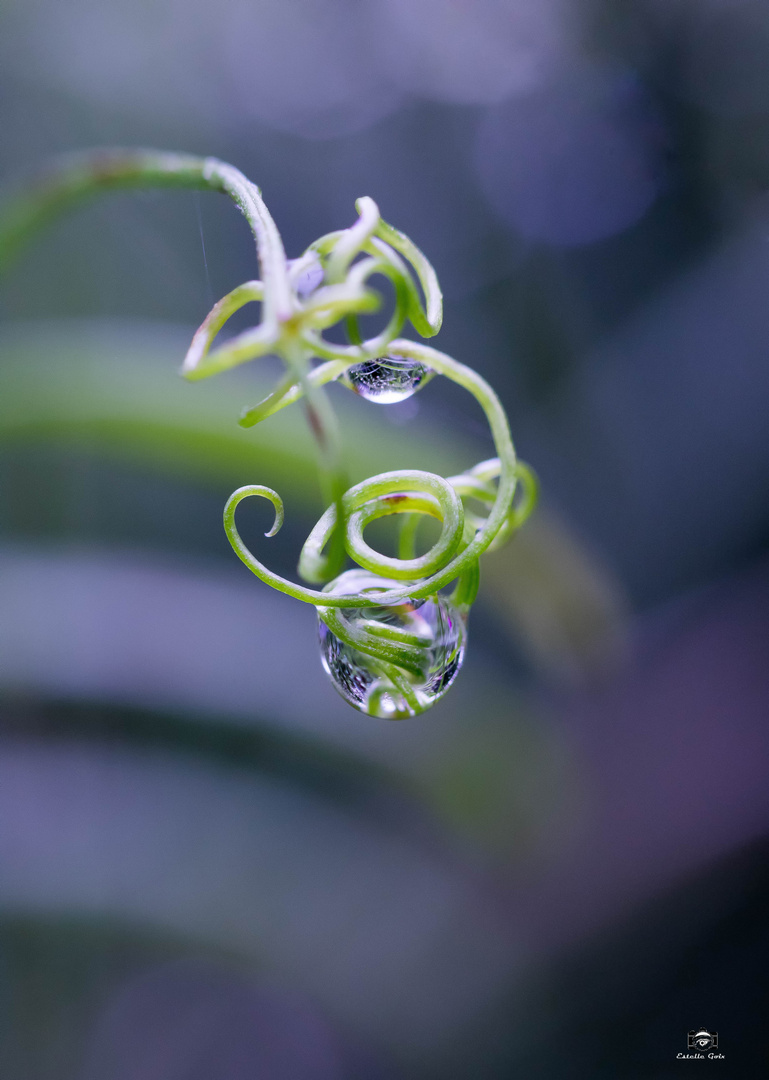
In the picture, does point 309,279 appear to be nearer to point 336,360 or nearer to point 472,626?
point 336,360

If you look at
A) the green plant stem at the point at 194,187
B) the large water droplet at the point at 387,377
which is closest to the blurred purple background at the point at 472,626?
the large water droplet at the point at 387,377

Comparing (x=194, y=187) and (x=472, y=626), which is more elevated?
(x=472, y=626)

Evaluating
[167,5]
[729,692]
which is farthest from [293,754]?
[167,5]

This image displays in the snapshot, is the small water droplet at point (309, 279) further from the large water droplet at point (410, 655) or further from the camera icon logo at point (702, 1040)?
the camera icon logo at point (702, 1040)

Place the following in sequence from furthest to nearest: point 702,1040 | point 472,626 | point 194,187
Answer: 1. point 472,626
2. point 702,1040
3. point 194,187

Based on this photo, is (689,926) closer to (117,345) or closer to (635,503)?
(635,503)

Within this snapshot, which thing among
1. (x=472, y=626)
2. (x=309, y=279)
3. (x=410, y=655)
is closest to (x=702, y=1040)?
(x=472, y=626)
